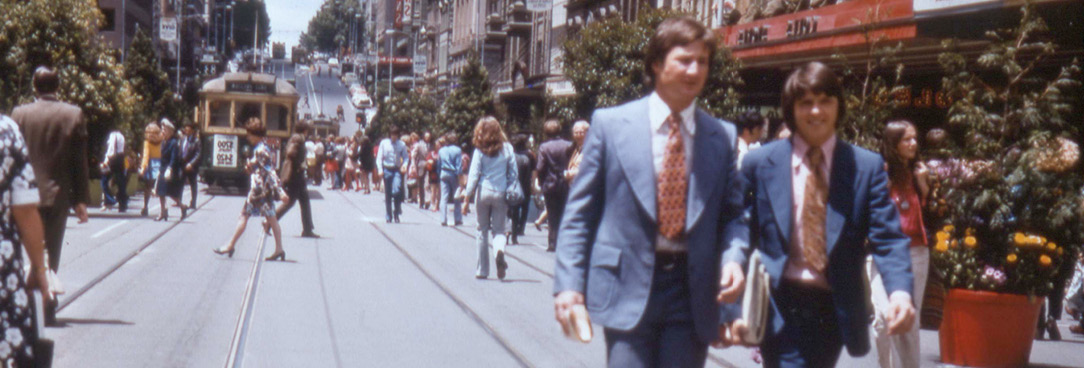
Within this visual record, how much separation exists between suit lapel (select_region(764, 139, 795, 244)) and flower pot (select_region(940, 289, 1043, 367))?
5.20m

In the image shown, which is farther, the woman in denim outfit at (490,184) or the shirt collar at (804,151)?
the woman in denim outfit at (490,184)

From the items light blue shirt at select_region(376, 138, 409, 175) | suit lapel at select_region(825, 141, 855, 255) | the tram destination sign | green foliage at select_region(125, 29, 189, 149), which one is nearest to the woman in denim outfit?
suit lapel at select_region(825, 141, 855, 255)

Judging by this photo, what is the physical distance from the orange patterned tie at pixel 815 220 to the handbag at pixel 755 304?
0.28 m

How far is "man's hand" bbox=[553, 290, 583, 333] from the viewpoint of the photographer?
15.6 ft

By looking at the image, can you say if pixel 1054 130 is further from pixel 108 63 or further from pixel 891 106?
pixel 108 63

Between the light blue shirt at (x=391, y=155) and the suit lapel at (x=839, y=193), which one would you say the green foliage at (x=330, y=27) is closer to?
the light blue shirt at (x=391, y=155)

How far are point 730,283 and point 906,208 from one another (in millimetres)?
3344

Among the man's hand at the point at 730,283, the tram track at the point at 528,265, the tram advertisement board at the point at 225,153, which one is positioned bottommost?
the tram track at the point at 528,265

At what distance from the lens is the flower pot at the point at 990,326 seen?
10297 mm

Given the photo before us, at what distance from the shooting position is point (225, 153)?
36.9m

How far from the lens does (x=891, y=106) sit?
40.7 ft

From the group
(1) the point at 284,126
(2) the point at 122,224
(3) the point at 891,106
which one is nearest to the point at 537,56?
(1) the point at 284,126

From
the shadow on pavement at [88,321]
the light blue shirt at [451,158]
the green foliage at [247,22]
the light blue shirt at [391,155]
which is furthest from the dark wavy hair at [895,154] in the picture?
the green foliage at [247,22]

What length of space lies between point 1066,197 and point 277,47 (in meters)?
193
